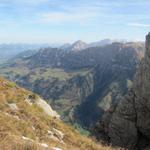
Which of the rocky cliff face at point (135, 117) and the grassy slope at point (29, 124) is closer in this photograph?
the grassy slope at point (29, 124)

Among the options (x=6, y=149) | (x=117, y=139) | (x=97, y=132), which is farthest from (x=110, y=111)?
(x=6, y=149)

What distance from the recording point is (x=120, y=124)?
193 ft

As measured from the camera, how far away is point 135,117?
58.5 metres

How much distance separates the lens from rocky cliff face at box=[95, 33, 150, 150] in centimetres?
5634

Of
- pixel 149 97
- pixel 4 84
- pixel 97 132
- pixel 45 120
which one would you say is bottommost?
pixel 97 132

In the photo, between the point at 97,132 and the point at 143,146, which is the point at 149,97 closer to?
the point at 143,146

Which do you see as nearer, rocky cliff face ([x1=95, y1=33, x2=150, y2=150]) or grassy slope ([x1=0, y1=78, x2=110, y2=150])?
grassy slope ([x1=0, y1=78, x2=110, y2=150])

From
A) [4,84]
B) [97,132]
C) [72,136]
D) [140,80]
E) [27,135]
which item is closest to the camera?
[27,135]

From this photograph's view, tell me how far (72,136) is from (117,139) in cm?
3326

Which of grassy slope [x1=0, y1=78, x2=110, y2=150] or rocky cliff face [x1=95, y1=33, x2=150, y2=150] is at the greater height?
grassy slope [x1=0, y1=78, x2=110, y2=150]

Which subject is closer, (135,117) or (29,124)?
(29,124)

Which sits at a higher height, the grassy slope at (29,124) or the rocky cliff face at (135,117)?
the grassy slope at (29,124)

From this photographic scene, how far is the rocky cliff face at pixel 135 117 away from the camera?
5634 cm

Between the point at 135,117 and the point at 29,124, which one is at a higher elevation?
the point at 29,124
